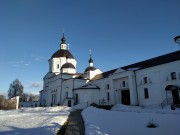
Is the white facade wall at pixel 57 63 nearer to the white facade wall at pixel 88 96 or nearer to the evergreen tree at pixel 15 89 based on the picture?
the white facade wall at pixel 88 96

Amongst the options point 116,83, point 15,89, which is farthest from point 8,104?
point 15,89

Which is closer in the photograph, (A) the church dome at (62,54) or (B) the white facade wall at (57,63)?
(B) the white facade wall at (57,63)

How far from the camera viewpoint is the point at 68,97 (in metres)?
42.1

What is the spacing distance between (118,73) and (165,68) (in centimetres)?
A: 926

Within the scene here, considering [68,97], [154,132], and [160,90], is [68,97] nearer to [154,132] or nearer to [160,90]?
[160,90]

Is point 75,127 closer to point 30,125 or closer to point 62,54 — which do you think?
point 30,125

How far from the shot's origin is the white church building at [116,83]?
26391mm

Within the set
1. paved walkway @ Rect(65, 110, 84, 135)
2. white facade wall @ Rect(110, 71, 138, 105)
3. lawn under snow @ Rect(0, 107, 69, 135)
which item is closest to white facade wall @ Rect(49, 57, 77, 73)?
white facade wall @ Rect(110, 71, 138, 105)

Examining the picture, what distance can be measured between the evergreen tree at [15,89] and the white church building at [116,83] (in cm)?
2403

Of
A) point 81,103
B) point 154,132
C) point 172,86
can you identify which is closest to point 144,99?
point 172,86

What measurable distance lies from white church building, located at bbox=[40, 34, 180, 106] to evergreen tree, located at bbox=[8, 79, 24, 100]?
24.0 m

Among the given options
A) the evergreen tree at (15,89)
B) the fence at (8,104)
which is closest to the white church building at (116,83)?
the fence at (8,104)

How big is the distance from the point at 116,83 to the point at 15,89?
178 feet

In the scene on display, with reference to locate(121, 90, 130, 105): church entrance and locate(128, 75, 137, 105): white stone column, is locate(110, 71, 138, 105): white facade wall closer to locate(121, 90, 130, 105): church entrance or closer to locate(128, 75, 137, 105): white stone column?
locate(128, 75, 137, 105): white stone column
